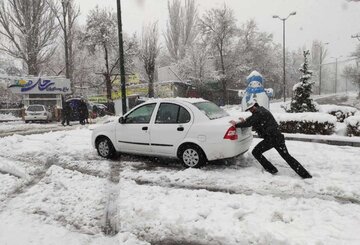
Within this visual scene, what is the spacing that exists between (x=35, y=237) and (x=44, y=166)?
13.7 feet

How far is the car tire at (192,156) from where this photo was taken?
7.25 meters

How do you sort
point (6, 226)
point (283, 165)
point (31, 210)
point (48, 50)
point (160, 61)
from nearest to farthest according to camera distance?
point (6, 226)
point (31, 210)
point (283, 165)
point (48, 50)
point (160, 61)

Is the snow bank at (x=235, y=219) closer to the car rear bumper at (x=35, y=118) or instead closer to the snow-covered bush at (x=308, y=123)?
the snow-covered bush at (x=308, y=123)

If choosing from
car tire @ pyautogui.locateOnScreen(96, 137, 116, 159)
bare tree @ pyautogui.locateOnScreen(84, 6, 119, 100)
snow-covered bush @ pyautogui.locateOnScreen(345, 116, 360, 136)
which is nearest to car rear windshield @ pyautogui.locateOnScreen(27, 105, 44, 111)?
bare tree @ pyautogui.locateOnScreen(84, 6, 119, 100)

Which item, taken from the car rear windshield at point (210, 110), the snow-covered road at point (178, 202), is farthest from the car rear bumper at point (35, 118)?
the car rear windshield at point (210, 110)

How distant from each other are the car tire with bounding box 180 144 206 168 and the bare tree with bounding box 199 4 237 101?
40157 mm

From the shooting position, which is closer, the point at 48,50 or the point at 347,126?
the point at 347,126

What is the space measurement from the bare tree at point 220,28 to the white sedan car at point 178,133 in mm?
39344

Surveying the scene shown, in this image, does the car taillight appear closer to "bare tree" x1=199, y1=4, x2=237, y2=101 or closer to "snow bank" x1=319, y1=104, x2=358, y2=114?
"snow bank" x1=319, y1=104, x2=358, y2=114

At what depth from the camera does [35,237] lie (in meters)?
4.36

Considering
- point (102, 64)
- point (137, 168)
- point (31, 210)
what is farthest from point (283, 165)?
point (102, 64)

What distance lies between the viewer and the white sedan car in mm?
7035

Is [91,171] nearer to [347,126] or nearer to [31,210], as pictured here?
[31,210]

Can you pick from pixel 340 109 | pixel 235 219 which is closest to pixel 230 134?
pixel 235 219
